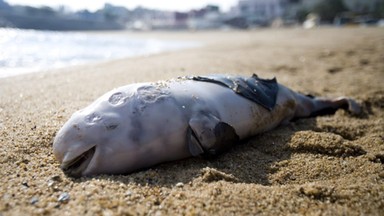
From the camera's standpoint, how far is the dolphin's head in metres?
2.29

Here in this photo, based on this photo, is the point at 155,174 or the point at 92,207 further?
the point at 155,174

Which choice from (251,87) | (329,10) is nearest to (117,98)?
(251,87)

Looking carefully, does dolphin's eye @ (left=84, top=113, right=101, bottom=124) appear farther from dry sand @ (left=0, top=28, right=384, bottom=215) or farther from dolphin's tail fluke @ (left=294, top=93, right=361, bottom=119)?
dolphin's tail fluke @ (left=294, top=93, right=361, bottom=119)

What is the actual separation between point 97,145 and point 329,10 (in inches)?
2005

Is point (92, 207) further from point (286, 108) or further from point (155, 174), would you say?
point (286, 108)

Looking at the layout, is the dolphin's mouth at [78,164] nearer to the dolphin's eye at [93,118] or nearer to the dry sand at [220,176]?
the dry sand at [220,176]

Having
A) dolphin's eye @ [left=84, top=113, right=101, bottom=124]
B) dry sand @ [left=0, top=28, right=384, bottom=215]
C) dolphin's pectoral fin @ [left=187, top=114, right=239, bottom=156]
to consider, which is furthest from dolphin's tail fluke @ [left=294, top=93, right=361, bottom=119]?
dolphin's eye @ [left=84, top=113, right=101, bottom=124]

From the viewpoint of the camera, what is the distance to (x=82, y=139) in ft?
7.47

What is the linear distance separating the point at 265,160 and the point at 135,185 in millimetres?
1165

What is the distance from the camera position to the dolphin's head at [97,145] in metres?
2.29

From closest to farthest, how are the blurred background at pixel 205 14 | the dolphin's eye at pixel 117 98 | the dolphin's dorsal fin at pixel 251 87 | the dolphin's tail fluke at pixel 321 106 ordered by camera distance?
the dolphin's eye at pixel 117 98 → the dolphin's dorsal fin at pixel 251 87 → the dolphin's tail fluke at pixel 321 106 → the blurred background at pixel 205 14

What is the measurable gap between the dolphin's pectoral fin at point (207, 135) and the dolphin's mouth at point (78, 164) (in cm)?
74

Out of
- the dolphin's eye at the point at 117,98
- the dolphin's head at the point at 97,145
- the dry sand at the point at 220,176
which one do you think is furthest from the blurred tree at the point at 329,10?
the dolphin's head at the point at 97,145

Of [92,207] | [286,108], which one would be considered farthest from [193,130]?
[286,108]
